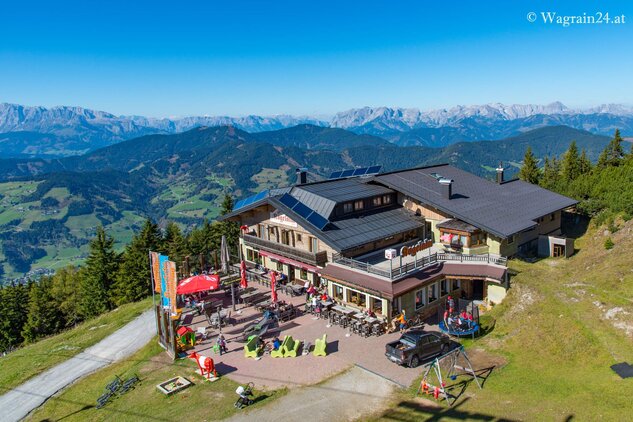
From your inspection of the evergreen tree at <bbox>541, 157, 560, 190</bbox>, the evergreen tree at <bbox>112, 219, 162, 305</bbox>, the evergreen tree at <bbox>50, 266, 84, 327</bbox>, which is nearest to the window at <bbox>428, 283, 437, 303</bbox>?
the evergreen tree at <bbox>541, 157, 560, 190</bbox>

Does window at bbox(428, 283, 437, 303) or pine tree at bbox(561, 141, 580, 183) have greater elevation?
pine tree at bbox(561, 141, 580, 183)

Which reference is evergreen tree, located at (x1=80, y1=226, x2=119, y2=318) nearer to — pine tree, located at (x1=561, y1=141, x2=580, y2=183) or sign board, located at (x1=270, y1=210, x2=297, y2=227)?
sign board, located at (x1=270, y1=210, x2=297, y2=227)

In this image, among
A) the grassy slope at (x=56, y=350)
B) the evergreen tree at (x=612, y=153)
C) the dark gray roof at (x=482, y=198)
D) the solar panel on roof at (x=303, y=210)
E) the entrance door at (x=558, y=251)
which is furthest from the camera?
the evergreen tree at (x=612, y=153)

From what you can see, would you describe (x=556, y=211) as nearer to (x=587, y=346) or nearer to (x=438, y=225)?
(x=438, y=225)

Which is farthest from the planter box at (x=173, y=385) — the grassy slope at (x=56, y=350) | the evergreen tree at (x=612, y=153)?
the evergreen tree at (x=612, y=153)

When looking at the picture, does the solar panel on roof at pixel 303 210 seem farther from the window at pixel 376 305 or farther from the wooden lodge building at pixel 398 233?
the window at pixel 376 305
